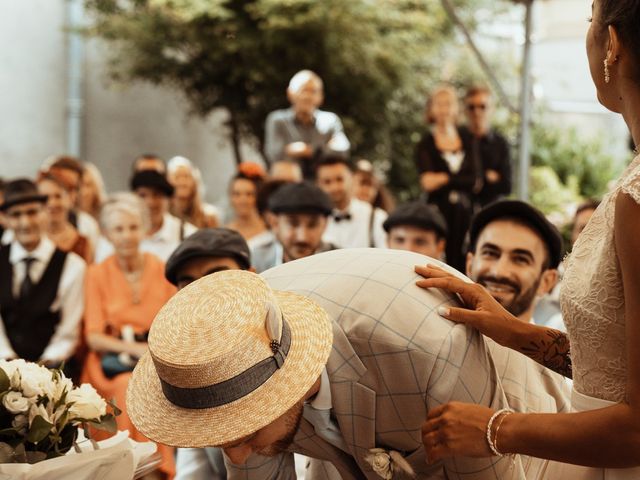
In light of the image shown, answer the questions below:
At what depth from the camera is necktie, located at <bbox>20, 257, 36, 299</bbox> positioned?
5500mm

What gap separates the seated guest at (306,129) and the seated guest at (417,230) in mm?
2591

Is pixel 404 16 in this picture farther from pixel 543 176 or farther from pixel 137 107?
pixel 137 107

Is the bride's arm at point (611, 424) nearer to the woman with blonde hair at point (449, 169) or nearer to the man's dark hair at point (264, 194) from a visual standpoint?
the man's dark hair at point (264, 194)

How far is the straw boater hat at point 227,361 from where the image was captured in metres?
1.91

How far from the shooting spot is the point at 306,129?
795cm

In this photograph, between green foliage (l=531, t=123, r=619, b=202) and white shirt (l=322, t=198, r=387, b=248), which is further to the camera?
green foliage (l=531, t=123, r=619, b=202)

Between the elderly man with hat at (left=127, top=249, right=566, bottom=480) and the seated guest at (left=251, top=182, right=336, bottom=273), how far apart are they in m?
2.75

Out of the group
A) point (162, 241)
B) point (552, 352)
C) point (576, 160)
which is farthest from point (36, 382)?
point (576, 160)

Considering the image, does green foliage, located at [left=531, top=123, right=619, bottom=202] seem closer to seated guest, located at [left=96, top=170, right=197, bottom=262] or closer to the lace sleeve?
seated guest, located at [left=96, top=170, right=197, bottom=262]

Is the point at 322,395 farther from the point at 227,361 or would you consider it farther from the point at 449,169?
the point at 449,169

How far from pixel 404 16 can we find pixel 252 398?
39.7 feet

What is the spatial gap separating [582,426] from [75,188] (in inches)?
253

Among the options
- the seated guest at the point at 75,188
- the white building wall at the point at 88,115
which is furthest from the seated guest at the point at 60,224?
the white building wall at the point at 88,115

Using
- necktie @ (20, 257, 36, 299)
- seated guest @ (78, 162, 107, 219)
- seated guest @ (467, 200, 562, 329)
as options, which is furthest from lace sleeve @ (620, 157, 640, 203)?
seated guest @ (78, 162, 107, 219)
